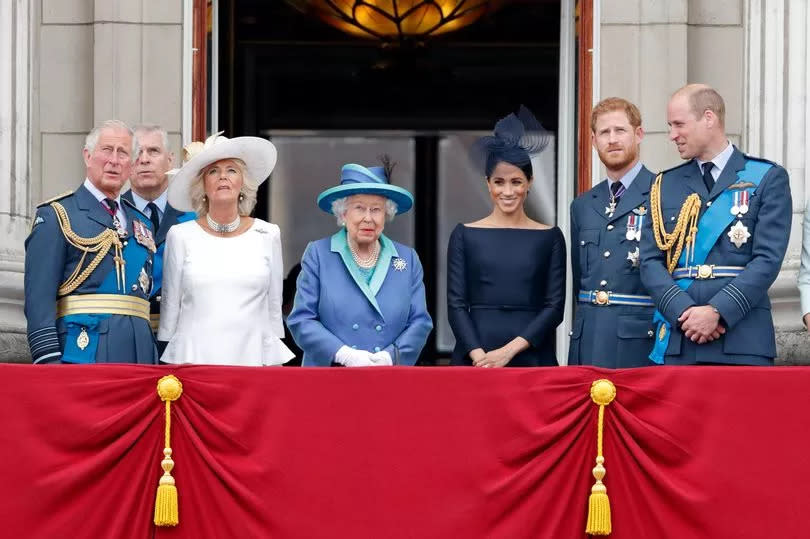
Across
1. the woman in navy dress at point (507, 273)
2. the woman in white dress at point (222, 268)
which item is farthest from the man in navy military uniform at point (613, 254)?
the woman in white dress at point (222, 268)

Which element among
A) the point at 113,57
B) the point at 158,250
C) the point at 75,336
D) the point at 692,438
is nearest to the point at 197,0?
the point at 113,57

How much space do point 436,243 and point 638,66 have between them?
469 cm

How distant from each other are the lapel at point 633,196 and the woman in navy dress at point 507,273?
36cm

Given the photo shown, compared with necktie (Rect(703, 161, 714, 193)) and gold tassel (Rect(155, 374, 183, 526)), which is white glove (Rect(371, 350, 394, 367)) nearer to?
gold tassel (Rect(155, 374, 183, 526))

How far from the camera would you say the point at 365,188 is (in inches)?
273

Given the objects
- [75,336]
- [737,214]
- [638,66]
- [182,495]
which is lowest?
[182,495]

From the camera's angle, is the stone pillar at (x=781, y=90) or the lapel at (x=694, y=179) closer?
the lapel at (x=694, y=179)

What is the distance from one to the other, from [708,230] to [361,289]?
142cm

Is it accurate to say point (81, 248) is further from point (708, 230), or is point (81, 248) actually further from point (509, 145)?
point (708, 230)

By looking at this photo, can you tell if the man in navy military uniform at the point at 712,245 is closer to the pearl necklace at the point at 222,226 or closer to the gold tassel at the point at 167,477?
the pearl necklace at the point at 222,226

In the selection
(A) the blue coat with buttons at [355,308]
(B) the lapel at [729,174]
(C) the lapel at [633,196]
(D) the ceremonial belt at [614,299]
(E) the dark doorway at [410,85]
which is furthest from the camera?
(E) the dark doorway at [410,85]

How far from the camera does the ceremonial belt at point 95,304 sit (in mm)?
6594

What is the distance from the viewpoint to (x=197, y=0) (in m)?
9.05

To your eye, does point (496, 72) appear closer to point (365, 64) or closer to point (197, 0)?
point (365, 64)
